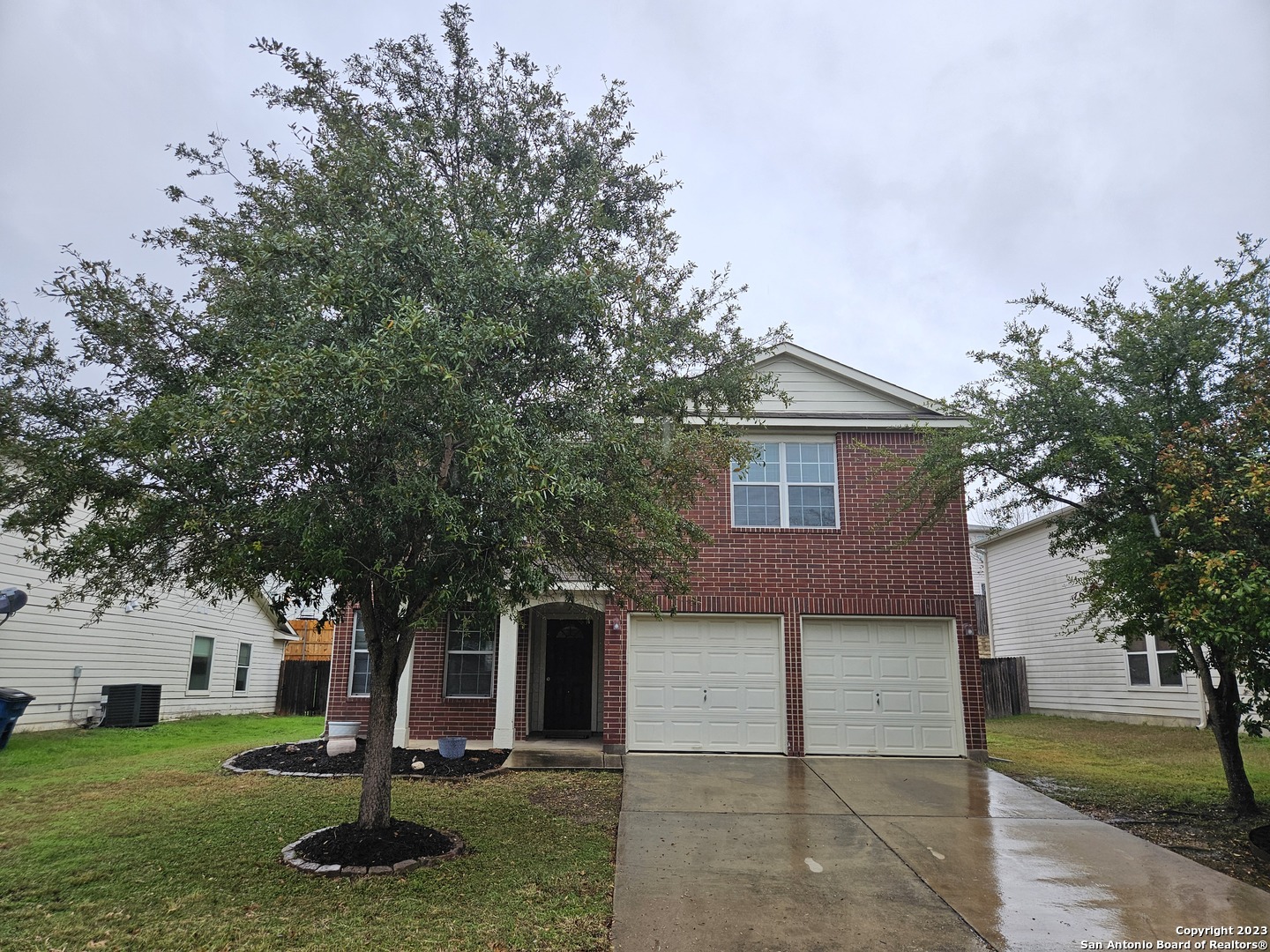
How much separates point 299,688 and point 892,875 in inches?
794

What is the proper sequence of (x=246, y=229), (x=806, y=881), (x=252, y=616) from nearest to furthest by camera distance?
(x=806, y=881) < (x=246, y=229) < (x=252, y=616)

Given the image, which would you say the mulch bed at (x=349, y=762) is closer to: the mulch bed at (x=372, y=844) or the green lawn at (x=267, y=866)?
the green lawn at (x=267, y=866)

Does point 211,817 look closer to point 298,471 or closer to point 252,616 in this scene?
point 298,471

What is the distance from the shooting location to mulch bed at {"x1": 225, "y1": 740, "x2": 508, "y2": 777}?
34.7 feet

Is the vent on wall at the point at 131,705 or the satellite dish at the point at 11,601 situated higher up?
the satellite dish at the point at 11,601

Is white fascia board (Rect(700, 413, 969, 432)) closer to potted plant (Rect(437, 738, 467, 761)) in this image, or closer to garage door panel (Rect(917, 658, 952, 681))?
garage door panel (Rect(917, 658, 952, 681))

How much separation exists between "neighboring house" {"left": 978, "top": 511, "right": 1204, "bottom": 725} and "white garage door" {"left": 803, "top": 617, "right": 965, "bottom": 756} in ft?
15.0

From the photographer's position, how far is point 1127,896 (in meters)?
5.73

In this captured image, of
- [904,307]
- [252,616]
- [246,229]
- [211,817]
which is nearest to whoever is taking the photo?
[246,229]

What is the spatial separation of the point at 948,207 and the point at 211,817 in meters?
19.1

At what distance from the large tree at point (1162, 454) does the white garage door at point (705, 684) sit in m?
4.23

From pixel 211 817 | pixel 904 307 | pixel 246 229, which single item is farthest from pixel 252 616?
pixel 904 307

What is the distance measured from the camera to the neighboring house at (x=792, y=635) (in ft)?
39.7

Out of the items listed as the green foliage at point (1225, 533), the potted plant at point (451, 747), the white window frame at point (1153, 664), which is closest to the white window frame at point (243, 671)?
A: the potted plant at point (451, 747)
